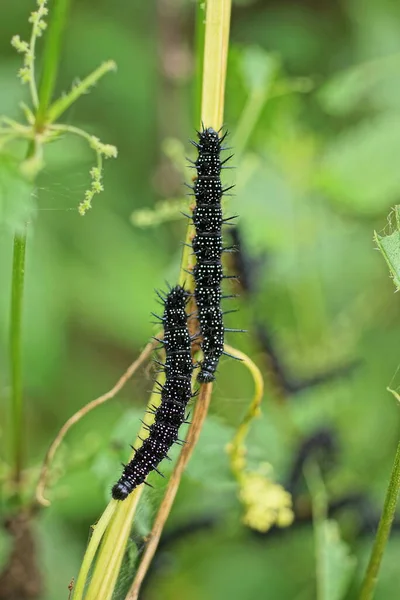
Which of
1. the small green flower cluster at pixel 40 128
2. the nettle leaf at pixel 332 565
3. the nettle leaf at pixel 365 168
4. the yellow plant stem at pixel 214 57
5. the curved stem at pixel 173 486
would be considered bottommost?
the nettle leaf at pixel 332 565

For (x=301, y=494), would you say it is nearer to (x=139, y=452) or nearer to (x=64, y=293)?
(x=139, y=452)

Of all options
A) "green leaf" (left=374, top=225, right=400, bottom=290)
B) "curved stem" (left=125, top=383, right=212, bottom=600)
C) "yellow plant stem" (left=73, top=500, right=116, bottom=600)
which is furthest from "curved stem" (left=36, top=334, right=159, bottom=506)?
"green leaf" (left=374, top=225, right=400, bottom=290)

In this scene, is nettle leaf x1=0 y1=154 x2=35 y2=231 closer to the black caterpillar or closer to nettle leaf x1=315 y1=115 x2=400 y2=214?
the black caterpillar

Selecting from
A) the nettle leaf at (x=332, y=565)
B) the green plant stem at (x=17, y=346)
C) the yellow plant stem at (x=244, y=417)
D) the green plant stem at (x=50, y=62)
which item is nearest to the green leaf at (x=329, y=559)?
the nettle leaf at (x=332, y=565)

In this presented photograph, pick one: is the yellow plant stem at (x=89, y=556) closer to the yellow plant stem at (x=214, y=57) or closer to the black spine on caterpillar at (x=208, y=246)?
the black spine on caterpillar at (x=208, y=246)

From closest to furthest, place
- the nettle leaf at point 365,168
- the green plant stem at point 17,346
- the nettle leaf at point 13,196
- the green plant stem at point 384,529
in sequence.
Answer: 1. the nettle leaf at point 13,196
2. the green plant stem at point 384,529
3. the green plant stem at point 17,346
4. the nettle leaf at point 365,168

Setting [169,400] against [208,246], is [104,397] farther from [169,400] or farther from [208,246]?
[208,246]

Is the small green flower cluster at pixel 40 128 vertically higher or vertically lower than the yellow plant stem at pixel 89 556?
higher

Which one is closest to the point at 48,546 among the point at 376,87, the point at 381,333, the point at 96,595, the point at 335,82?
the point at 96,595
